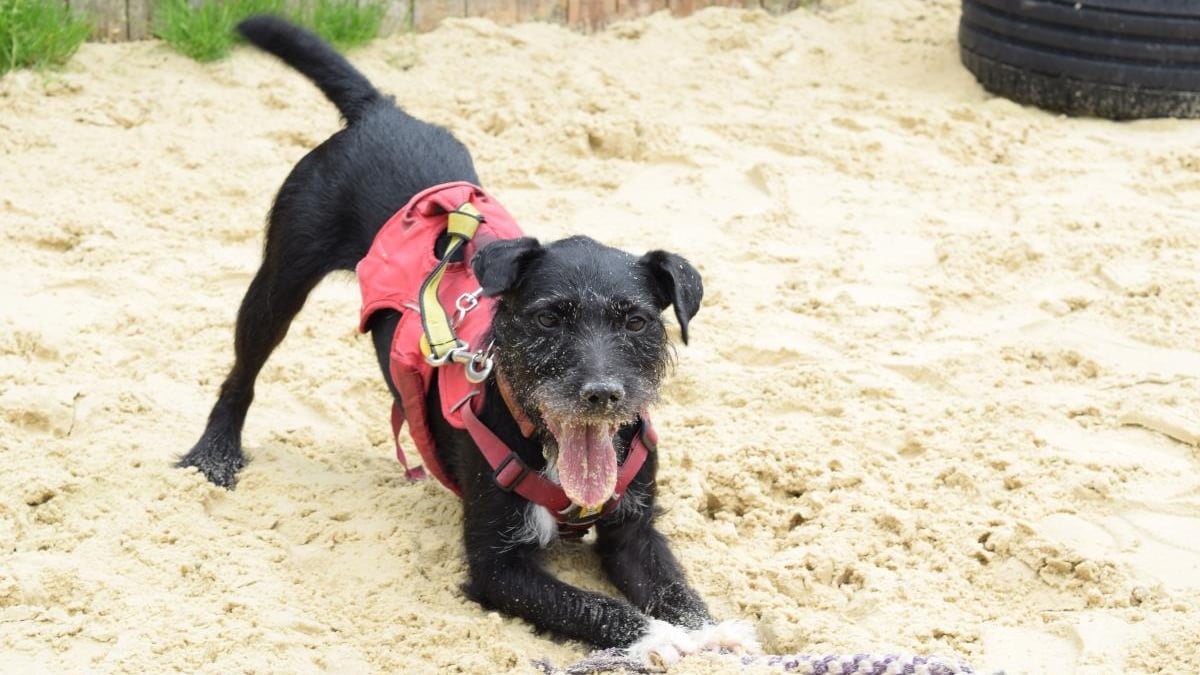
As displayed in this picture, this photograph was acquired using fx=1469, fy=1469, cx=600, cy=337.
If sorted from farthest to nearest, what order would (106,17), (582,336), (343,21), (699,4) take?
(699,4) < (343,21) < (106,17) < (582,336)

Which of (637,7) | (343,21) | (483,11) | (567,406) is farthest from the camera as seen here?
(637,7)

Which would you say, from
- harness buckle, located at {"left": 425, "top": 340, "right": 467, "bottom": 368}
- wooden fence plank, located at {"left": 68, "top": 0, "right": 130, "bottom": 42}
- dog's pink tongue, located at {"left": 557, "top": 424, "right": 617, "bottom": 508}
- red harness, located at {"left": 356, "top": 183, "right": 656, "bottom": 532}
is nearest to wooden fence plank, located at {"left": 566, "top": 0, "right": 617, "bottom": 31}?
wooden fence plank, located at {"left": 68, "top": 0, "right": 130, "bottom": 42}

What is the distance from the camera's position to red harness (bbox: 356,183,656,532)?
391cm

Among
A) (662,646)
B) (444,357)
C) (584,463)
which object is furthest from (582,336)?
(662,646)

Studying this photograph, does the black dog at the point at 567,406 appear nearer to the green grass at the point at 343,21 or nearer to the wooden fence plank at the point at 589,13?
the green grass at the point at 343,21

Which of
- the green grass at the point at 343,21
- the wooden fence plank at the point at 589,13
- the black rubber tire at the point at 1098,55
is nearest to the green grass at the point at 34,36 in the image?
the green grass at the point at 343,21

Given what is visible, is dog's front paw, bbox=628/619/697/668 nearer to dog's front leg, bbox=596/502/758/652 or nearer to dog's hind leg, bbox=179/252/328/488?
dog's front leg, bbox=596/502/758/652

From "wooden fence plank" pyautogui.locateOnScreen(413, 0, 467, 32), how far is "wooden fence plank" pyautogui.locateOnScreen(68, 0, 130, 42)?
5.01ft

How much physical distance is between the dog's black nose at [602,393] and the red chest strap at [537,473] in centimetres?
34

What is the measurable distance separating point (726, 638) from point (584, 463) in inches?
22.2

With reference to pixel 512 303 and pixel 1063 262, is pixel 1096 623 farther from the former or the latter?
pixel 1063 262

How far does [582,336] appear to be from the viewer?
3639mm

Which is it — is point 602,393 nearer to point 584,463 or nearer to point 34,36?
point 584,463

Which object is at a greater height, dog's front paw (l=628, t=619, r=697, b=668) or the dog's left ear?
the dog's left ear
